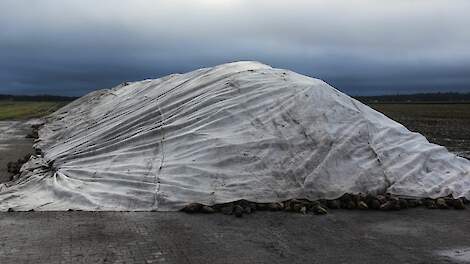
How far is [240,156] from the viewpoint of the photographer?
8.73 metres

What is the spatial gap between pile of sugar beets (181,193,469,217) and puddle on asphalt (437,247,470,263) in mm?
1951

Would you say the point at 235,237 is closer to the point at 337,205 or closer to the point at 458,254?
the point at 337,205

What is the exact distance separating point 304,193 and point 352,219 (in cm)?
109

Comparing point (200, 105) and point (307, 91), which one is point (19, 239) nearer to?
point (200, 105)

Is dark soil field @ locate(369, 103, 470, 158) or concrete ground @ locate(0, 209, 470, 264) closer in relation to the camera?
concrete ground @ locate(0, 209, 470, 264)

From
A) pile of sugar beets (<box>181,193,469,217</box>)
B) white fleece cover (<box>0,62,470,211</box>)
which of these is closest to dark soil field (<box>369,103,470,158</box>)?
white fleece cover (<box>0,62,470,211</box>)

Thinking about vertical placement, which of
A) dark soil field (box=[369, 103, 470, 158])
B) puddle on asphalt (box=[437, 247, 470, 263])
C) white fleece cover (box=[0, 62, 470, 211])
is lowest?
dark soil field (box=[369, 103, 470, 158])

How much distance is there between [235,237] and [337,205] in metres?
2.23

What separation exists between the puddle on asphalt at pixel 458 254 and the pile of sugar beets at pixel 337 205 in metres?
1.95

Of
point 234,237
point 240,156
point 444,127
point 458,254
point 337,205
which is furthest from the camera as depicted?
point 444,127

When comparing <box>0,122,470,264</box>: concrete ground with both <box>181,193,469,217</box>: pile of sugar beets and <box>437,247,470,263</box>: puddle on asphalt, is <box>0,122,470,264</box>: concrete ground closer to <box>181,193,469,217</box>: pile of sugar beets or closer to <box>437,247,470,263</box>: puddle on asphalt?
<box>437,247,470,263</box>: puddle on asphalt

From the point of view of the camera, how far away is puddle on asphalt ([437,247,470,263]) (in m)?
5.63

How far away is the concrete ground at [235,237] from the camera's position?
17.8 feet

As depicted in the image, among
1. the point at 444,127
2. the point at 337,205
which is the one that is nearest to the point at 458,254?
the point at 337,205
